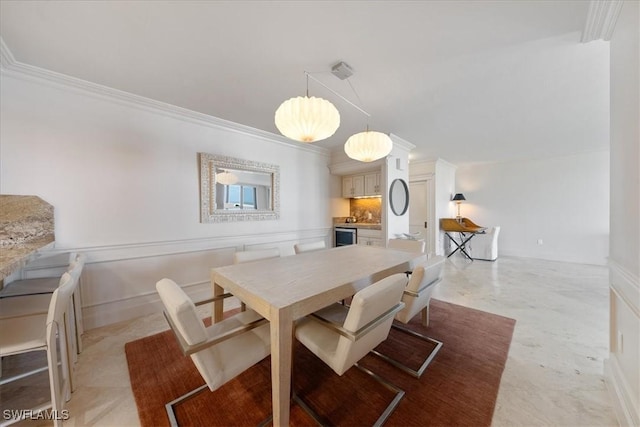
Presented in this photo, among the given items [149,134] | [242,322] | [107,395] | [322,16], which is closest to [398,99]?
[322,16]

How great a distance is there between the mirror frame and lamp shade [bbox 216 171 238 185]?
0.07 metres

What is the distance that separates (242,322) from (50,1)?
2300 mm

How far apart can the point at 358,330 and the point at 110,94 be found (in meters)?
3.20

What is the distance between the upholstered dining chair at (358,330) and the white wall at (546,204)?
6428mm

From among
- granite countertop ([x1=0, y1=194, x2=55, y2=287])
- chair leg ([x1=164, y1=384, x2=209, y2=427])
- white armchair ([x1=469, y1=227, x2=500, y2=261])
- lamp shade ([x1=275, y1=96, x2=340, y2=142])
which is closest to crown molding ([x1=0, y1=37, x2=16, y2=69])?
granite countertop ([x1=0, y1=194, x2=55, y2=287])

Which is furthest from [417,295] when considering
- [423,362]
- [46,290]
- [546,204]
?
[546,204]

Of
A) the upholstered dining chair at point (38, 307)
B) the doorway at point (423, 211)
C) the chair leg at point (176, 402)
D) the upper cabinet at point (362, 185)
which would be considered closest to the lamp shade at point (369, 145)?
the upper cabinet at point (362, 185)

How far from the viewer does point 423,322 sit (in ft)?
7.95

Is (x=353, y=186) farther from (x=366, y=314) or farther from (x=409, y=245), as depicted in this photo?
(x=366, y=314)

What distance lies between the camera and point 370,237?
14.2 ft

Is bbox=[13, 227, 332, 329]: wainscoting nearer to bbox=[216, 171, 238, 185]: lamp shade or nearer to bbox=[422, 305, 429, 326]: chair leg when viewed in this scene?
bbox=[216, 171, 238, 185]: lamp shade

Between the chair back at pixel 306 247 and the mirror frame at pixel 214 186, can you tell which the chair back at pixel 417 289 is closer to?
the chair back at pixel 306 247

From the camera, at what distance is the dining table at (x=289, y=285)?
1.15m

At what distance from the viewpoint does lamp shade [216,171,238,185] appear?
3.14 meters
